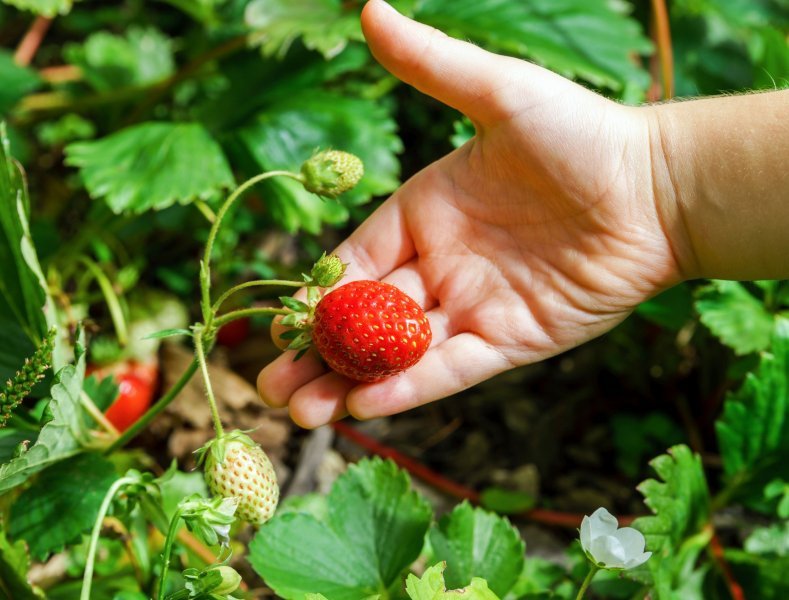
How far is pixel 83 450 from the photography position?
4.15 feet

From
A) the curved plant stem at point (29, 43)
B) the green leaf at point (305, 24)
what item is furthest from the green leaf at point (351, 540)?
the curved plant stem at point (29, 43)

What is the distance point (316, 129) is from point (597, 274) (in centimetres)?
77

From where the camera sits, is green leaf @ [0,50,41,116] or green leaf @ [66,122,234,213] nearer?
green leaf @ [66,122,234,213]

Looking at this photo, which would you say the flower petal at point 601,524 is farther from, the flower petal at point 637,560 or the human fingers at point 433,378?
the human fingers at point 433,378

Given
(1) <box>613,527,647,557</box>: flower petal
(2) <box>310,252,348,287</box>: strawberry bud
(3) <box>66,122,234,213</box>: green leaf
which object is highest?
(2) <box>310,252,348,287</box>: strawberry bud

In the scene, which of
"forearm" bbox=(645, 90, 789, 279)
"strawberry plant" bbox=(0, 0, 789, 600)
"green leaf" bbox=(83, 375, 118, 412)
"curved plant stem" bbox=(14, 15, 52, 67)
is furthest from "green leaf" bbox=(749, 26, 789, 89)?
"curved plant stem" bbox=(14, 15, 52, 67)

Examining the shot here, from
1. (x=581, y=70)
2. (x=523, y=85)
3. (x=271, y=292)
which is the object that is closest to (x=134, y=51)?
(x=271, y=292)

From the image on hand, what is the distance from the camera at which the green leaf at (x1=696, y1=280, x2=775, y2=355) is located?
1.50 metres

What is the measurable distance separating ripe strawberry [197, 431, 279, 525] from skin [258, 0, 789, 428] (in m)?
0.14

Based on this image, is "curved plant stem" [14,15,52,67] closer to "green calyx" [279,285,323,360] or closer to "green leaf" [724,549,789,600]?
"green calyx" [279,285,323,360]

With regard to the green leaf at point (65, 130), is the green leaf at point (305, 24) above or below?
above

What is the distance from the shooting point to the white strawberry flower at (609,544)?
0.96 meters

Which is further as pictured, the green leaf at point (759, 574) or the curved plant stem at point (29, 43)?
the curved plant stem at point (29, 43)

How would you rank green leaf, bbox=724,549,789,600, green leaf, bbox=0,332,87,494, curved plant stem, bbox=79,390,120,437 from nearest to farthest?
green leaf, bbox=0,332,87,494 → curved plant stem, bbox=79,390,120,437 → green leaf, bbox=724,549,789,600
